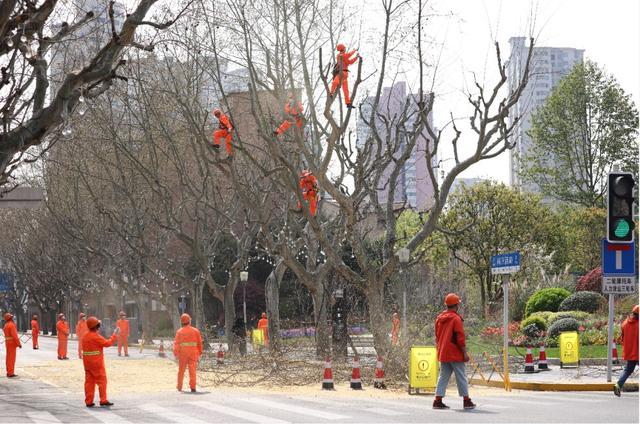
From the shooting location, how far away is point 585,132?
57750 mm

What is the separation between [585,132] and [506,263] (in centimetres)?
4173

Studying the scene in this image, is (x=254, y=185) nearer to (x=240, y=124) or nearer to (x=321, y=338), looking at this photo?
(x=321, y=338)

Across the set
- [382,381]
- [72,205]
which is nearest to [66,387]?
[382,381]

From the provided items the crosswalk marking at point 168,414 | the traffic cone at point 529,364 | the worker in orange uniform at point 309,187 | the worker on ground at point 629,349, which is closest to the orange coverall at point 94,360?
the crosswalk marking at point 168,414

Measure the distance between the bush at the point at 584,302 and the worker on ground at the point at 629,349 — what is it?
20.9 meters

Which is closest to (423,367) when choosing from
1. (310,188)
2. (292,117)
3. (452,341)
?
(452,341)

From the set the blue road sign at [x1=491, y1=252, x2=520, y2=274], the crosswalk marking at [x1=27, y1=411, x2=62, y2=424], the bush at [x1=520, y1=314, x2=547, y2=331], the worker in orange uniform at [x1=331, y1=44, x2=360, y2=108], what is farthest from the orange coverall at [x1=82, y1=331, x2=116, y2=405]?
the bush at [x1=520, y1=314, x2=547, y2=331]

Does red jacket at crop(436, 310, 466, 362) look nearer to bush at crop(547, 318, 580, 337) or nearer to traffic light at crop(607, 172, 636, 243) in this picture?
traffic light at crop(607, 172, 636, 243)

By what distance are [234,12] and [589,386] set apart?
12.6 m

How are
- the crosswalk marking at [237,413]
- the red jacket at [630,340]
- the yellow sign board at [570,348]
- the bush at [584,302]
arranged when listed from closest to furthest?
the crosswalk marking at [237,413] → the red jacket at [630,340] → the yellow sign board at [570,348] → the bush at [584,302]

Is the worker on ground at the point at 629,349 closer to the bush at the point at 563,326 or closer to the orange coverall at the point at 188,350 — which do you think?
the orange coverall at the point at 188,350

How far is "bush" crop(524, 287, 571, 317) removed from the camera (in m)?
40.4

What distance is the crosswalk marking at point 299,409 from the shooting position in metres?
14.0

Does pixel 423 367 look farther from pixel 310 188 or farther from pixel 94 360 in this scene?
pixel 310 188
